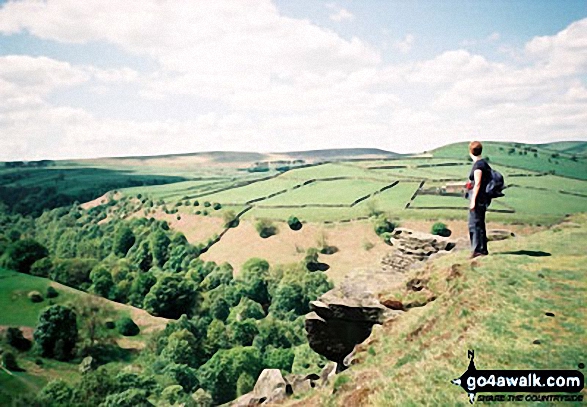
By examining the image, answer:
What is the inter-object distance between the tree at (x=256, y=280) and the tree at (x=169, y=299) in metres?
11.9

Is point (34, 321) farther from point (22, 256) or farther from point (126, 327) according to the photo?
point (22, 256)

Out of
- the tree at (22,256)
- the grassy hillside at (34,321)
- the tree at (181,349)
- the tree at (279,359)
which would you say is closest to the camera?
the grassy hillside at (34,321)

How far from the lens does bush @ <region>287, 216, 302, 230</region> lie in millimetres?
108812

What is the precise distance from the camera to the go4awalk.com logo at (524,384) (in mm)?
9031

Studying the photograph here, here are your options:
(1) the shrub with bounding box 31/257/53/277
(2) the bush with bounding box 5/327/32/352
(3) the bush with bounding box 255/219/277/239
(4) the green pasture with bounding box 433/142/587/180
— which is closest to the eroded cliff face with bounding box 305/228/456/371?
(2) the bush with bounding box 5/327/32/352

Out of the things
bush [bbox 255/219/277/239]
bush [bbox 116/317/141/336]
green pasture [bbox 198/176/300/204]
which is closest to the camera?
bush [bbox 116/317/141/336]

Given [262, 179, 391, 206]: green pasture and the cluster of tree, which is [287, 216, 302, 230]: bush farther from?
the cluster of tree

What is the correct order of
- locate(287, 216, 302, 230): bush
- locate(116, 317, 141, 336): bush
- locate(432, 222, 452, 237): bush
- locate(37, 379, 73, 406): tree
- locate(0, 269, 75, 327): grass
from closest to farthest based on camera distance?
locate(37, 379, 73, 406): tree < locate(0, 269, 75, 327): grass < locate(116, 317, 141, 336): bush < locate(432, 222, 452, 237): bush < locate(287, 216, 302, 230): bush

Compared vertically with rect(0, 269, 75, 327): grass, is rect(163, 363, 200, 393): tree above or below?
below

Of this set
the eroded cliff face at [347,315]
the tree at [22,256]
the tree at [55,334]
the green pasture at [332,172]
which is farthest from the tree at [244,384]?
the green pasture at [332,172]

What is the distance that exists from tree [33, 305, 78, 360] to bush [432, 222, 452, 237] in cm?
6815

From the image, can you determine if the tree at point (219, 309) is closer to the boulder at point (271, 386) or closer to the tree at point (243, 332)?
the tree at point (243, 332)

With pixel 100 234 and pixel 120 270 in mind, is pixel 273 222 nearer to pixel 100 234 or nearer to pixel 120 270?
pixel 120 270

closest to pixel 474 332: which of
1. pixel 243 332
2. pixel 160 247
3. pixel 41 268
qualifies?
pixel 243 332
